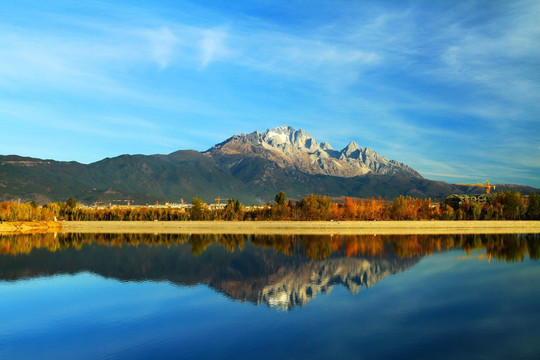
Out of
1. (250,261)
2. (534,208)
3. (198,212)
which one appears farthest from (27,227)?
(534,208)

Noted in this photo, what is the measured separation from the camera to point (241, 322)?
3572 cm

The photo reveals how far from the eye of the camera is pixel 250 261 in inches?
2746

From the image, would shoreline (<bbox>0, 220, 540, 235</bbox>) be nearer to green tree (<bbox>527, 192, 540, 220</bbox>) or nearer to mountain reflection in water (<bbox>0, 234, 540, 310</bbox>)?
green tree (<bbox>527, 192, 540, 220</bbox>)

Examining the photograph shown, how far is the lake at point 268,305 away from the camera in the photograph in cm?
2941

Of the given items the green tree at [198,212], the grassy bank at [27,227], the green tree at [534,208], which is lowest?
the grassy bank at [27,227]

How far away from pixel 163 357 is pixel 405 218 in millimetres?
155312

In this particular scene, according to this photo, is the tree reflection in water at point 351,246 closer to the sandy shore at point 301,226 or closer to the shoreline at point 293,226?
the shoreline at point 293,226

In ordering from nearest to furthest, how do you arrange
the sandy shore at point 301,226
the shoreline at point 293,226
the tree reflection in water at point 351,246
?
the tree reflection in water at point 351,246
the shoreline at point 293,226
the sandy shore at point 301,226

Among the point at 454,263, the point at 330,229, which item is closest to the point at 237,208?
the point at 330,229

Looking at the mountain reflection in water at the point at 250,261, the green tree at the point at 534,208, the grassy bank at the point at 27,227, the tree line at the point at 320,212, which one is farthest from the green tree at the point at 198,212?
the green tree at the point at 534,208

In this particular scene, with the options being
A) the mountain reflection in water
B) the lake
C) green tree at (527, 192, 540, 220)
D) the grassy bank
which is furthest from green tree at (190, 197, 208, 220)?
green tree at (527, 192, 540, 220)

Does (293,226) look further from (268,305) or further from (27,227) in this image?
(268,305)

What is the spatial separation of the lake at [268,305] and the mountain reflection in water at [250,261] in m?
0.28

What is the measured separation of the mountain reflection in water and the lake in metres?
0.28
